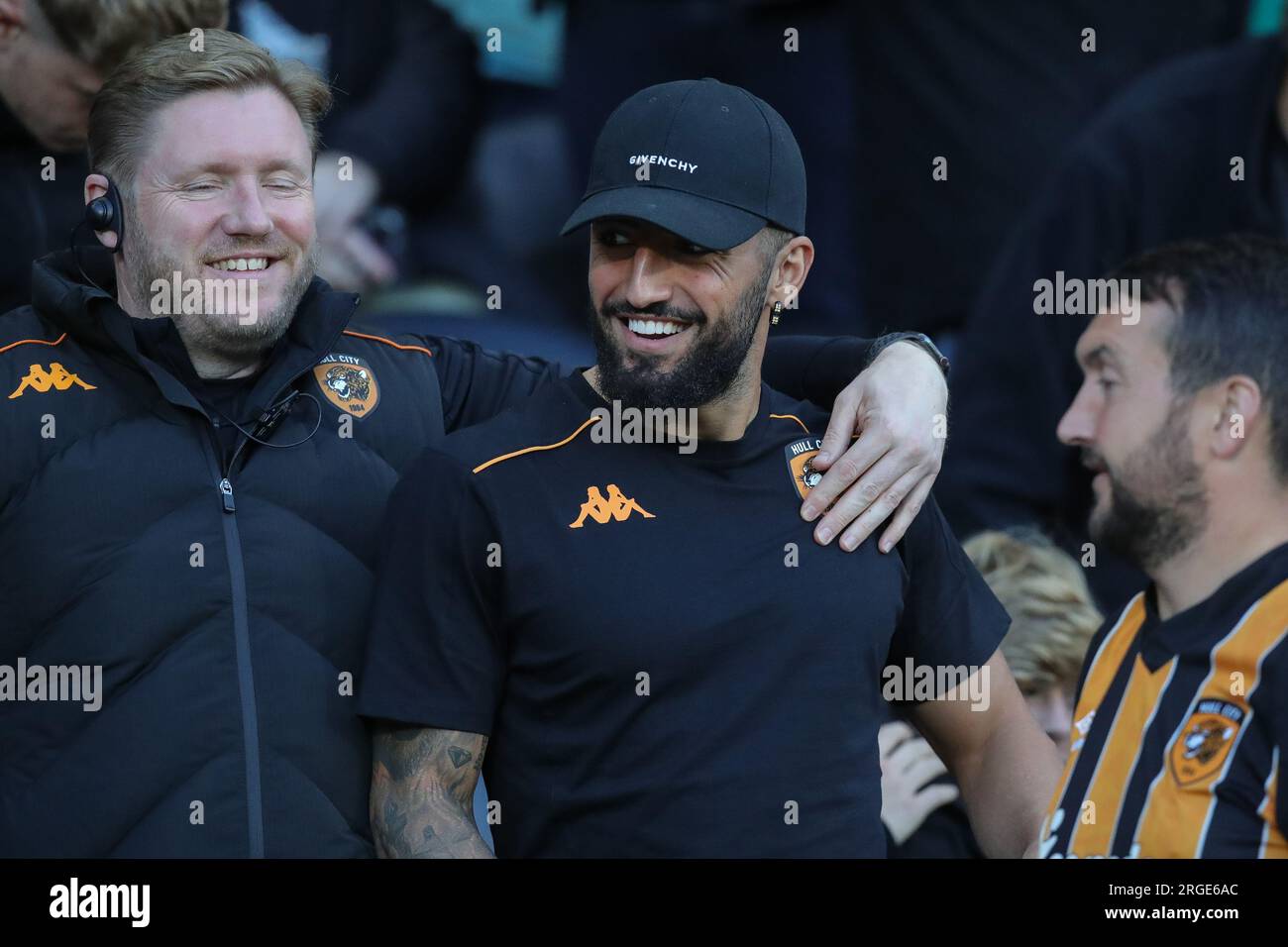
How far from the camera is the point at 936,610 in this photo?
2662mm

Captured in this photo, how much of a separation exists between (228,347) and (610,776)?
2.63ft

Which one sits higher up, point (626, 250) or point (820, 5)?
point (820, 5)

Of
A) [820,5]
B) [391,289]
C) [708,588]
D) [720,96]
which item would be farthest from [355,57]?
[708,588]

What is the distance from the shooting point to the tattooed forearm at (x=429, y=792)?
2350mm

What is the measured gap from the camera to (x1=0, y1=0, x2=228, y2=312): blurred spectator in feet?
9.89

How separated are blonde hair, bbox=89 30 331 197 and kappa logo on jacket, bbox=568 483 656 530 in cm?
75

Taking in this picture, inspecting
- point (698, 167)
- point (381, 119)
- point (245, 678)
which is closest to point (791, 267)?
point (698, 167)

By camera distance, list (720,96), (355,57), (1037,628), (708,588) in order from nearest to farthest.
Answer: (708,588)
(720,96)
(1037,628)
(355,57)

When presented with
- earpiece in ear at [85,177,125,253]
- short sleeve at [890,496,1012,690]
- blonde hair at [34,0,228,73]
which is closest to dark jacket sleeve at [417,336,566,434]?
earpiece in ear at [85,177,125,253]

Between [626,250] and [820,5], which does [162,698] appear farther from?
[820,5]

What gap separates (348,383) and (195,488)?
0.30m

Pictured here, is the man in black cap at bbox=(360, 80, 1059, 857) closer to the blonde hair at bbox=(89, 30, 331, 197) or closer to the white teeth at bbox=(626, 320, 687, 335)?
the white teeth at bbox=(626, 320, 687, 335)

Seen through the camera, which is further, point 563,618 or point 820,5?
point 820,5
